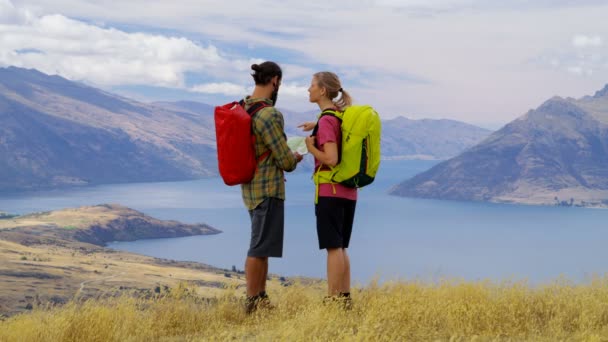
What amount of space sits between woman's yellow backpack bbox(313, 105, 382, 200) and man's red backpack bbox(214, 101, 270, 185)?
0.71 m

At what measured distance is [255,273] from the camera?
21.1 ft

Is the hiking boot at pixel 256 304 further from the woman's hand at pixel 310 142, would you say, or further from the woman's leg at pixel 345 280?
the woman's hand at pixel 310 142

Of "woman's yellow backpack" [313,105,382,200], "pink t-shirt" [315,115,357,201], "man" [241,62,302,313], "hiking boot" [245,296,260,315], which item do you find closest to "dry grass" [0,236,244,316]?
"hiking boot" [245,296,260,315]

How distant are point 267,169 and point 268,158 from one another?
0.10 metres

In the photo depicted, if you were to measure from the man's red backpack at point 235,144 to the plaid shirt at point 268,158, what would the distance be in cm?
8

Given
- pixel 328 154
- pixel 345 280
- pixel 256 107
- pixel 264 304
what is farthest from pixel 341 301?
pixel 256 107

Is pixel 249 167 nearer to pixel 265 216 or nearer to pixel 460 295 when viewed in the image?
pixel 265 216

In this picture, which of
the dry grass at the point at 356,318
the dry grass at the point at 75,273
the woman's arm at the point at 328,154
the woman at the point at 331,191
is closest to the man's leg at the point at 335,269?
the woman at the point at 331,191

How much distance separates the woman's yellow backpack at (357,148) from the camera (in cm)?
608

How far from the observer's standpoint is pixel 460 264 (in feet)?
486

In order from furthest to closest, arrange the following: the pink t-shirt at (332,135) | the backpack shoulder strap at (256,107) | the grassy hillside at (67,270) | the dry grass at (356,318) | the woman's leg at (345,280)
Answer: the grassy hillside at (67,270) → the woman's leg at (345,280) → the backpack shoulder strap at (256,107) → the pink t-shirt at (332,135) → the dry grass at (356,318)

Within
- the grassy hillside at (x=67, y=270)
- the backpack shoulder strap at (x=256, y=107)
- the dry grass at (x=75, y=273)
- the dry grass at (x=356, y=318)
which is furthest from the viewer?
the dry grass at (x=75, y=273)

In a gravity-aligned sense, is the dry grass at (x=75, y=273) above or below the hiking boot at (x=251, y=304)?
below

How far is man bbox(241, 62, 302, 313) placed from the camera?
6090 mm
